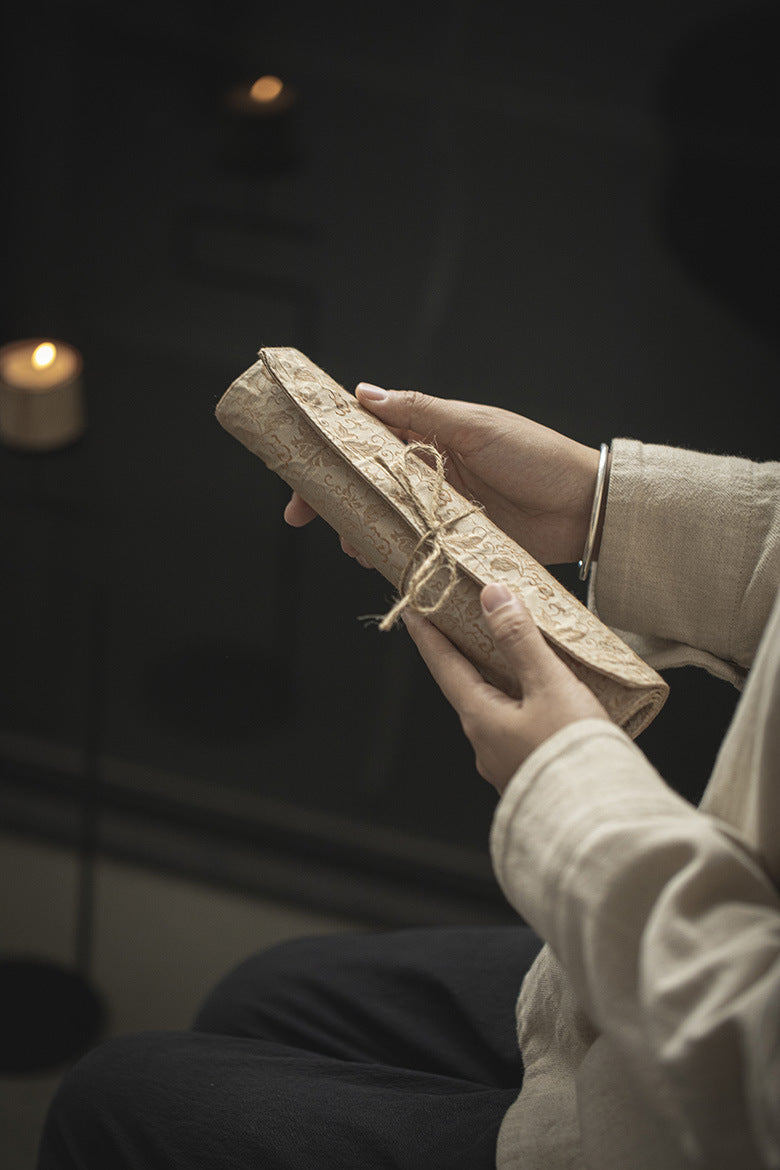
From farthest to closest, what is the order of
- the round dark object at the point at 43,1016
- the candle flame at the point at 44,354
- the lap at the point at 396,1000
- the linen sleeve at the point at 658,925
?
the candle flame at the point at 44,354 → the round dark object at the point at 43,1016 → the lap at the point at 396,1000 → the linen sleeve at the point at 658,925

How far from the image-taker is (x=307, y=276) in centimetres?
143

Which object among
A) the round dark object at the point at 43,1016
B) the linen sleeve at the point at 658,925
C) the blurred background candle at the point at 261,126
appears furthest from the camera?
the blurred background candle at the point at 261,126

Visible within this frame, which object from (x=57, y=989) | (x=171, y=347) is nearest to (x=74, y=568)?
(x=171, y=347)

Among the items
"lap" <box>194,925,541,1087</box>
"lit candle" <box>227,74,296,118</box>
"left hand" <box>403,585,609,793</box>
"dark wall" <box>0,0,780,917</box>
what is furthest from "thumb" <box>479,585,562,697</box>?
"lit candle" <box>227,74,296,118</box>

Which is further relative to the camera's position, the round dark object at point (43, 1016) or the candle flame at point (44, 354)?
the candle flame at point (44, 354)

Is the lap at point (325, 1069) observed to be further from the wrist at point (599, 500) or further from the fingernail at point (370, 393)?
the fingernail at point (370, 393)

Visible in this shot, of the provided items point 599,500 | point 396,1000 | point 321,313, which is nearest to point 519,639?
point 599,500

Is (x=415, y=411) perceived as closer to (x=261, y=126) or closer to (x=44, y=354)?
(x=44, y=354)

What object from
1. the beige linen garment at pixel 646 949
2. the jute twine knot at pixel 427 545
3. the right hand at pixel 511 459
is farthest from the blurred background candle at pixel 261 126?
the beige linen garment at pixel 646 949

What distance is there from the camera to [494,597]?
1.98ft

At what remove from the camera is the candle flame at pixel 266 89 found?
1.65 m

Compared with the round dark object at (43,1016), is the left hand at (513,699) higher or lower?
higher

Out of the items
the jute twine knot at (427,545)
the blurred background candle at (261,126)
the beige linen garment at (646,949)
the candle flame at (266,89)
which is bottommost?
the beige linen garment at (646,949)

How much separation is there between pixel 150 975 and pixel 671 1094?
0.84 meters
